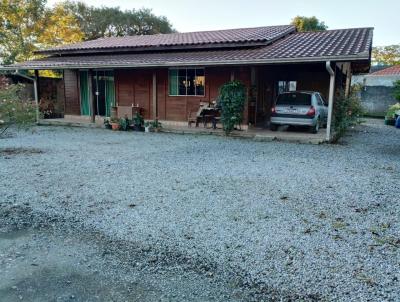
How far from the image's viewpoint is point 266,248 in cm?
322

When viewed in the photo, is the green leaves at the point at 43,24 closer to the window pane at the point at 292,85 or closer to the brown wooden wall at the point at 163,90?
the brown wooden wall at the point at 163,90

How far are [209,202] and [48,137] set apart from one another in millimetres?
8566

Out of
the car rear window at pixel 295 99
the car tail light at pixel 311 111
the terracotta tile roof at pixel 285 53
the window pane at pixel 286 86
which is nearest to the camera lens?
the terracotta tile roof at pixel 285 53

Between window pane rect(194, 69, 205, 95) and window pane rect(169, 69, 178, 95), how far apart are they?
3.06 feet

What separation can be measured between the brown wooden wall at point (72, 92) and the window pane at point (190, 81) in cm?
602

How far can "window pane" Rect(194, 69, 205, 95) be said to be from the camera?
42.4 ft

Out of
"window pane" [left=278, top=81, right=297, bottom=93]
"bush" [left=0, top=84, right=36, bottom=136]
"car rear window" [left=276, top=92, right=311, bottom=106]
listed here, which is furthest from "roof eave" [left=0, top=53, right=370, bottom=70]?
"window pane" [left=278, top=81, right=297, bottom=93]

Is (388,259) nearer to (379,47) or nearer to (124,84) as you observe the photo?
(124,84)

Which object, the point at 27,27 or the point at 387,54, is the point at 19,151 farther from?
the point at 387,54

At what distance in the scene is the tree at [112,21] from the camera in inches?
1297

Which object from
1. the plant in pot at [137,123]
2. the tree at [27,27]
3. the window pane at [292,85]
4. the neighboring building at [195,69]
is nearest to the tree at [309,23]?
the window pane at [292,85]

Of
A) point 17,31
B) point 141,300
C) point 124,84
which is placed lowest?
point 141,300

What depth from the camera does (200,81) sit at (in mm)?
13023

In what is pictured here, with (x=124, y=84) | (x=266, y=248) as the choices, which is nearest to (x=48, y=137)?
(x=124, y=84)
